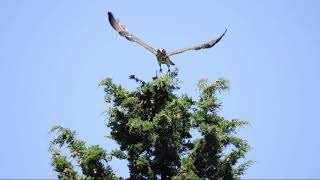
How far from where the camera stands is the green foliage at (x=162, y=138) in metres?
12.0

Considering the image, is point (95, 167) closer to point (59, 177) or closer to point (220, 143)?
point (59, 177)

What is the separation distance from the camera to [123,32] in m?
16.1

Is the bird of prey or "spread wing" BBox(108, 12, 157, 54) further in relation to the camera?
"spread wing" BBox(108, 12, 157, 54)

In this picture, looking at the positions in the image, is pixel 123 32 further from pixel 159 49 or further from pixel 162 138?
pixel 162 138

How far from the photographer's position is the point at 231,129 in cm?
1305

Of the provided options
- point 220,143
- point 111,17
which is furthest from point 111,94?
point 111,17

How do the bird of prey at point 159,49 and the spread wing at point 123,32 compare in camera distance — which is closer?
the bird of prey at point 159,49

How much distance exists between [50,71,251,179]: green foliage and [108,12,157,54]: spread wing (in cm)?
184

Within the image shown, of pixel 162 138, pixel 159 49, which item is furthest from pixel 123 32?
pixel 162 138

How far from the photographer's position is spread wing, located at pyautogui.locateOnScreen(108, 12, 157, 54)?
14726mm

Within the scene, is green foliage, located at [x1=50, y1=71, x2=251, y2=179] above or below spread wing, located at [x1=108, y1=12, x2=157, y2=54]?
below

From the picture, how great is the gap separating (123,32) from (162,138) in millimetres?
4876

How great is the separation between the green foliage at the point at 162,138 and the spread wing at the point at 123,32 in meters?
1.84

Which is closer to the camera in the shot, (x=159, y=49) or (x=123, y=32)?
(x=159, y=49)
